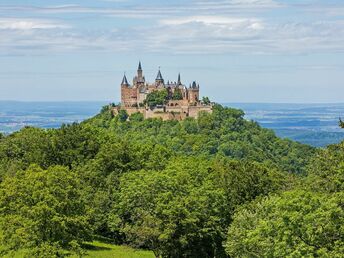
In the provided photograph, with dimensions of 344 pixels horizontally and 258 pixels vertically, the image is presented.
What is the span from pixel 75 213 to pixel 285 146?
105m

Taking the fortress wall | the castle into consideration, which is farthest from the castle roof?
the fortress wall

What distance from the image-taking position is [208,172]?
2259 inches

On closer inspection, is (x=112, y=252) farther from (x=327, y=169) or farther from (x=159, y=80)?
(x=159, y=80)

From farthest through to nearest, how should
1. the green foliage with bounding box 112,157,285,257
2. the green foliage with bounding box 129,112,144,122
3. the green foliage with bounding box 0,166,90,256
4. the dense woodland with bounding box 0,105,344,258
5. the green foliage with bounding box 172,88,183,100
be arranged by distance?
the green foliage with bounding box 172,88,183,100 → the green foliage with bounding box 129,112,144,122 → the green foliage with bounding box 112,157,285,257 → the green foliage with bounding box 0,166,90,256 → the dense woodland with bounding box 0,105,344,258

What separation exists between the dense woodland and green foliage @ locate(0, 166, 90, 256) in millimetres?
54

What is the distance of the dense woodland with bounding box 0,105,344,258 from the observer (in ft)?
93.0

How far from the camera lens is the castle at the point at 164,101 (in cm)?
14412

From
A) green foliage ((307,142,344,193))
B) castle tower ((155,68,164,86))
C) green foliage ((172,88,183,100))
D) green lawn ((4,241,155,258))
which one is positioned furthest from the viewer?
castle tower ((155,68,164,86))

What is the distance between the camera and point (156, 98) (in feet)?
483

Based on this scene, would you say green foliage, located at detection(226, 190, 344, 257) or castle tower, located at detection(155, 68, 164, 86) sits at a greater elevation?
castle tower, located at detection(155, 68, 164, 86)

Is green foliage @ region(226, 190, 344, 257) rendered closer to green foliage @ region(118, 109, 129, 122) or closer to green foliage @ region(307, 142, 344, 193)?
green foliage @ region(307, 142, 344, 193)

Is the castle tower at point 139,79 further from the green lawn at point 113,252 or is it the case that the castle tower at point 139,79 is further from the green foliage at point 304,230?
the green foliage at point 304,230

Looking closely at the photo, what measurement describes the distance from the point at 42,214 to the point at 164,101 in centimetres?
11249

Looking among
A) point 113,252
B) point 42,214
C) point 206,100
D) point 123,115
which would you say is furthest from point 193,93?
point 42,214
